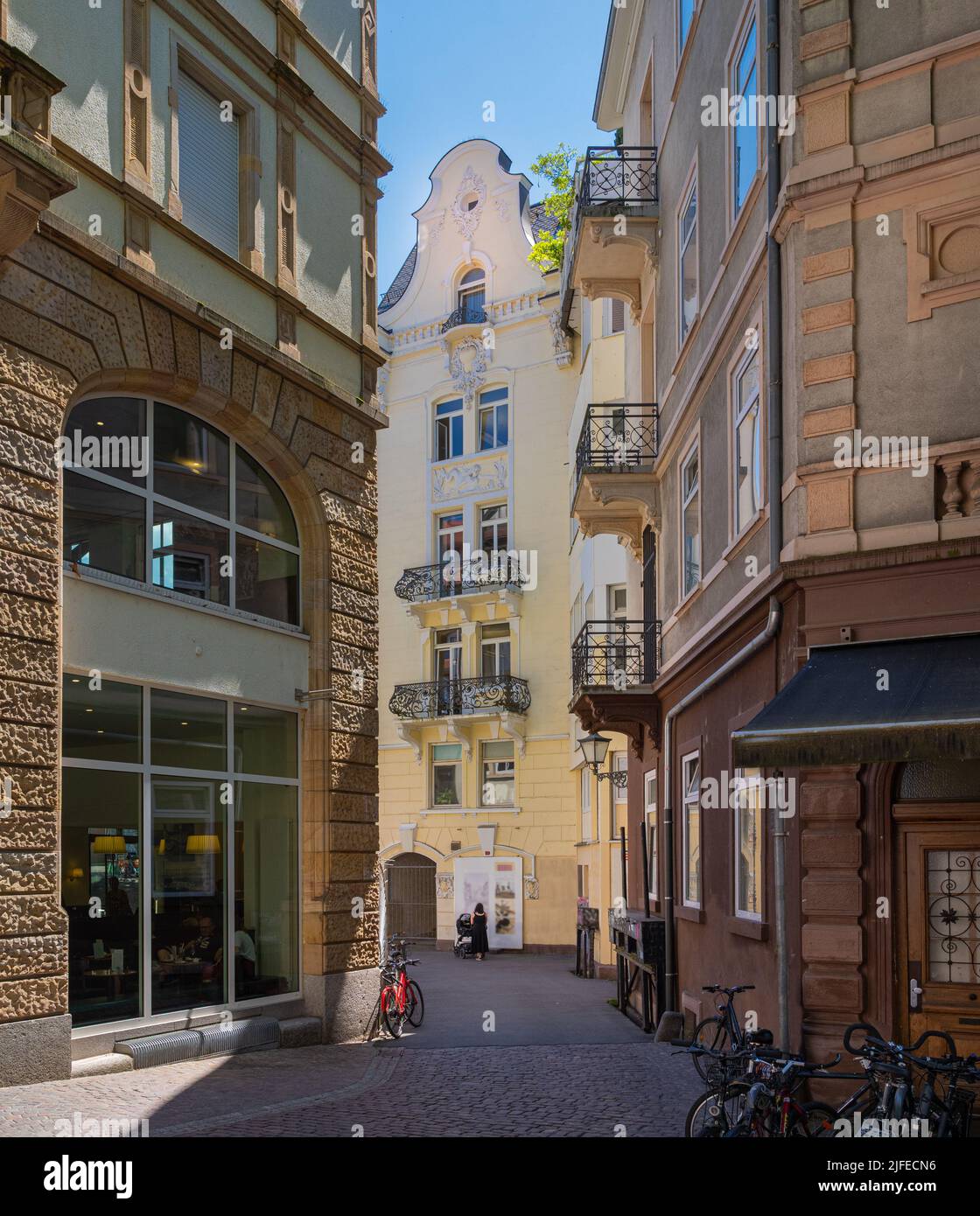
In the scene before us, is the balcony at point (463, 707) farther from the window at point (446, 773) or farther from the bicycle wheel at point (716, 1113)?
the bicycle wheel at point (716, 1113)

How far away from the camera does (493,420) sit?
39.6 metres

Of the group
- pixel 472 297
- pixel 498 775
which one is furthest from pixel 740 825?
pixel 472 297

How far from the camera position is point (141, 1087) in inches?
437

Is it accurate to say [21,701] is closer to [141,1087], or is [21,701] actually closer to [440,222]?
[141,1087]

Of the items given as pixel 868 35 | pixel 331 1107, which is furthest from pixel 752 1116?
pixel 868 35

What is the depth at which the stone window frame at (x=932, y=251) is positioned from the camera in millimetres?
10227

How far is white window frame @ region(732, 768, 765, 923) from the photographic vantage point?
38.4 feet

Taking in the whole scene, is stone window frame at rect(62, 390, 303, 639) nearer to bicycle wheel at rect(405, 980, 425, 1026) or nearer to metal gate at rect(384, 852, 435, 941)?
bicycle wheel at rect(405, 980, 425, 1026)

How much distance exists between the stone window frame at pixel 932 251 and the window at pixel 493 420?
28.7 metres

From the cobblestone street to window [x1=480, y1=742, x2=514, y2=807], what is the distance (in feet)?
66.4

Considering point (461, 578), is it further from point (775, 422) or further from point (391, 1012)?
point (775, 422)

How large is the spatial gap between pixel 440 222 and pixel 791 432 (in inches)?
1281

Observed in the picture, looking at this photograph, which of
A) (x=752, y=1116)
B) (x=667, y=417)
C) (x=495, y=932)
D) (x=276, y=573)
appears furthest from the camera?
(x=495, y=932)

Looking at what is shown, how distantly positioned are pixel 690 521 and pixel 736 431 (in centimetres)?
333
